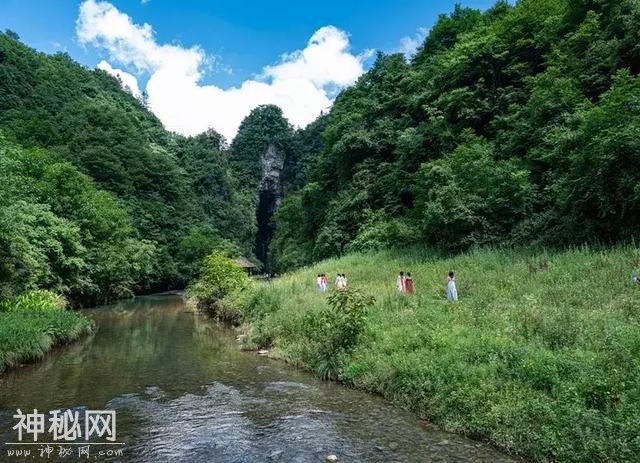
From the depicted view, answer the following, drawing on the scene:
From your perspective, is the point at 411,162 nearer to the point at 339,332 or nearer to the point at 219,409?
the point at 339,332

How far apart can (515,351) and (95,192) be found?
139 ft

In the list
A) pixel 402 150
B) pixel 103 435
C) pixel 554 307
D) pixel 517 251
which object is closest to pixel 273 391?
pixel 103 435

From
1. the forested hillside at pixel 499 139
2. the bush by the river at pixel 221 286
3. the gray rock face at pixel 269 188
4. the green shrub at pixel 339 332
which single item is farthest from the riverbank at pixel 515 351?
the gray rock face at pixel 269 188

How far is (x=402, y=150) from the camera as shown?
36.6 meters

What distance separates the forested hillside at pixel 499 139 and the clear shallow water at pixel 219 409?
39.2 feet

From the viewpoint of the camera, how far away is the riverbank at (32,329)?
14.5 m

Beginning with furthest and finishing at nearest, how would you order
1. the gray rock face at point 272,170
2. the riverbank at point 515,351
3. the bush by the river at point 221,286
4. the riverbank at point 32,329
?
the gray rock face at point 272,170
the bush by the river at point 221,286
the riverbank at point 32,329
the riverbank at point 515,351

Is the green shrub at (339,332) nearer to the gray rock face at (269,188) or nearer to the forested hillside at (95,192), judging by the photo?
the forested hillside at (95,192)

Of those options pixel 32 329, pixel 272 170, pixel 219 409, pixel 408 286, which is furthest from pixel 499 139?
pixel 272 170

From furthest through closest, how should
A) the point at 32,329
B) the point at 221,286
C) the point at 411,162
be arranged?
1. the point at 411,162
2. the point at 221,286
3. the point at 32,329

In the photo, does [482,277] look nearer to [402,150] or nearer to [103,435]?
[103,435]

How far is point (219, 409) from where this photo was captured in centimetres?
1048

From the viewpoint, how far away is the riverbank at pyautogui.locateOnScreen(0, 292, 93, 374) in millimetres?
14477

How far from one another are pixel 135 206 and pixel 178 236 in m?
7.22
